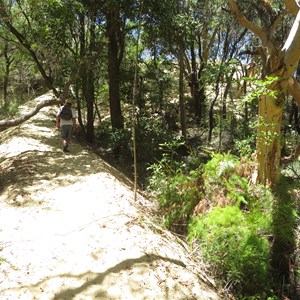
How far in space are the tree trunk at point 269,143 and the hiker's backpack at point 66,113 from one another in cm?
533

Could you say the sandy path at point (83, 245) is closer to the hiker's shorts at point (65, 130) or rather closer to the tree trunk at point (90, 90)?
the hiker's shorts at point (65, 130)

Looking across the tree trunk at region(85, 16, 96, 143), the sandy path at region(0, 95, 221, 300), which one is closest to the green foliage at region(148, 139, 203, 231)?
the sandy path at region(0, 95, 221, 300)

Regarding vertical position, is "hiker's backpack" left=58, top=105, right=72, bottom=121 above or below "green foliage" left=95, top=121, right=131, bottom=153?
above

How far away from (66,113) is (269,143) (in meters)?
5.68

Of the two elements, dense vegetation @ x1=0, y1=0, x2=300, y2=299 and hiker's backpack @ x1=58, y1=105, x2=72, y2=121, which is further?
hiker's backpack @ x1=58, y1=105, x2=72, y2=121

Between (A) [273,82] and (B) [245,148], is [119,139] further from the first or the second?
(A) [273,82]

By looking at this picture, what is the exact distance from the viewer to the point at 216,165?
6766mm

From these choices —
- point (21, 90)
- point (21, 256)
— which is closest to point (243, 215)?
point (21, 256)

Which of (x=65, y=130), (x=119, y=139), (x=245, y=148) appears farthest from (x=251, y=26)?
(x=119, y=139)

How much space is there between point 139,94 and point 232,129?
4.38 meters

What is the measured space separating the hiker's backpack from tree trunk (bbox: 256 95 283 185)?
533cm

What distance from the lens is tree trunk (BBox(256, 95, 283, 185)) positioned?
5992 millimetres

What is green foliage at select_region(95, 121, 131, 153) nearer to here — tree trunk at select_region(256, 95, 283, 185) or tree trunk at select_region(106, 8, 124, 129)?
tree trunk at select_region(106, 8, 124, 129)

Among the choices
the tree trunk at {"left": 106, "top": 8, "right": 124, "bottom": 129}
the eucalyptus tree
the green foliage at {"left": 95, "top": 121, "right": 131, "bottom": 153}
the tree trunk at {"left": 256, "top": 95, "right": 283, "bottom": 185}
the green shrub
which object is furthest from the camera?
the tree trunk at {"left": 106, "top": 8, "right": 124, "bottom": 129}
